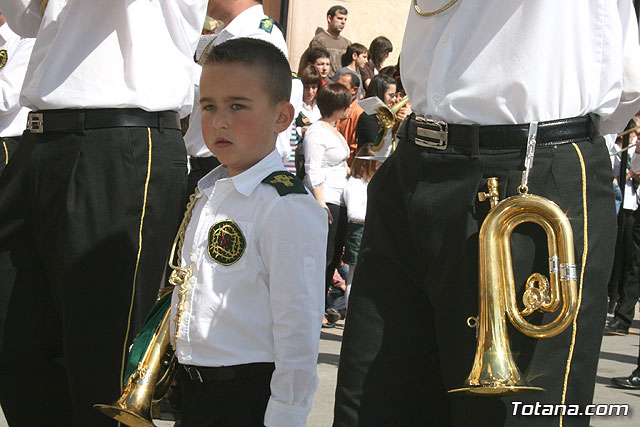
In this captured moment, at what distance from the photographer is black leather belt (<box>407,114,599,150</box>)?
7.27ft

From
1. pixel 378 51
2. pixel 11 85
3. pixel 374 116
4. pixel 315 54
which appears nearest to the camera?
pixel 11 85

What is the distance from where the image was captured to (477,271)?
223 centimetres

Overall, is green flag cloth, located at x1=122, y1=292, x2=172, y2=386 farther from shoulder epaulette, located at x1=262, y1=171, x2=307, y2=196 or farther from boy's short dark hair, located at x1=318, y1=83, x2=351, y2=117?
boy's short dark hair, located at x1=318, y1=83, x2=351, y2=117

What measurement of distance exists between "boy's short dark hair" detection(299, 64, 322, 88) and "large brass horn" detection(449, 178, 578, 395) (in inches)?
251

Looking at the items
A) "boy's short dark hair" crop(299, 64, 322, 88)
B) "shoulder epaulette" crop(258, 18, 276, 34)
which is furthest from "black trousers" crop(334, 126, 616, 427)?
"boy's short dark hair" crop(299, 64, 322, 88)

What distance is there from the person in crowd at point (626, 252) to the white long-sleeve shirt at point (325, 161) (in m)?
2.39

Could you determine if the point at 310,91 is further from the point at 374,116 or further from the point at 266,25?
the point at 266,25

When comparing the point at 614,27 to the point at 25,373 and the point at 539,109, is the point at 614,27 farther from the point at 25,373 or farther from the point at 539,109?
the point at 25,373

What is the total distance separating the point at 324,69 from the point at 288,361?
6900 millimetres

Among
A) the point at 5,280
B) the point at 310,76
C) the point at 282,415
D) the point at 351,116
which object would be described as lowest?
the point at 282,415

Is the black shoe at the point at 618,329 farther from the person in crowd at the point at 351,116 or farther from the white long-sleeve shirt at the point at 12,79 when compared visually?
the white long-sleeve shirt at the point at 12,79

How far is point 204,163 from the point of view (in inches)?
165

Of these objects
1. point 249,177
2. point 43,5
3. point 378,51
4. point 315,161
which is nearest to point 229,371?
point 249,177

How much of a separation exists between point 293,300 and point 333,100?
191 inches
